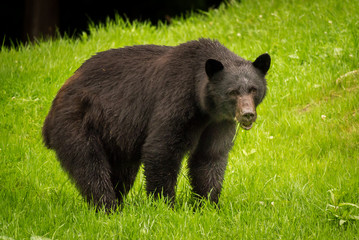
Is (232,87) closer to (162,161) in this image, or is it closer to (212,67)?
(212,67)

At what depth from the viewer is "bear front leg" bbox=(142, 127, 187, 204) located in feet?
A: 16.8

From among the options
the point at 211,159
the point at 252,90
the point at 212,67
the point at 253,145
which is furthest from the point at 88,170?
the point at 253,145

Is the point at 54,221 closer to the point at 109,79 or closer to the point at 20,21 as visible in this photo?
the point at 109,79

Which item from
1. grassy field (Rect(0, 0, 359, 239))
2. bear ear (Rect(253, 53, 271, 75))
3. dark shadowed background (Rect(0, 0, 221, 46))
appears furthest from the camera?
dark shadowed background (Rect(0, 0, 221, 46))

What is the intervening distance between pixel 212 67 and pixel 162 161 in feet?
3.07

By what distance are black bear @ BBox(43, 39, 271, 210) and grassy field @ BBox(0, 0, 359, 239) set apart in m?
0.29

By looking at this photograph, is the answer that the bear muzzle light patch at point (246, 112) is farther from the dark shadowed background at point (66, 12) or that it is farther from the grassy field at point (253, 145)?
the dark shadowed background at point (66, 12)

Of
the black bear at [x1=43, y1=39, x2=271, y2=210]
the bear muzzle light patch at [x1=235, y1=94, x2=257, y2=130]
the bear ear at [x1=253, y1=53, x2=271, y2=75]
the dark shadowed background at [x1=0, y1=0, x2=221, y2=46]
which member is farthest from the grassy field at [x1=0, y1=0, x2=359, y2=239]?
the dark shadowed background at [x1=0, y1=0, x2=221, y2=46]

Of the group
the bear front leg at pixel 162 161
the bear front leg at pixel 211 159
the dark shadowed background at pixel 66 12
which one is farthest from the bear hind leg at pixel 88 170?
the dark shadowed background at pixel 66 12

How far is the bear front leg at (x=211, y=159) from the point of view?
5.39m

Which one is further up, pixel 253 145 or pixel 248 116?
pixel 248 116

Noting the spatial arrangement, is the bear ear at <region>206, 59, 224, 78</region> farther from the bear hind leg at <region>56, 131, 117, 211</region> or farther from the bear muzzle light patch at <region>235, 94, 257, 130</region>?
the bear hind leg at <region>56, 131, 117, 211</region>

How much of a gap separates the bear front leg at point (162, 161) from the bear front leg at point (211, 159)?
0.34 m

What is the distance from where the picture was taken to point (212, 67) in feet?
16.6
